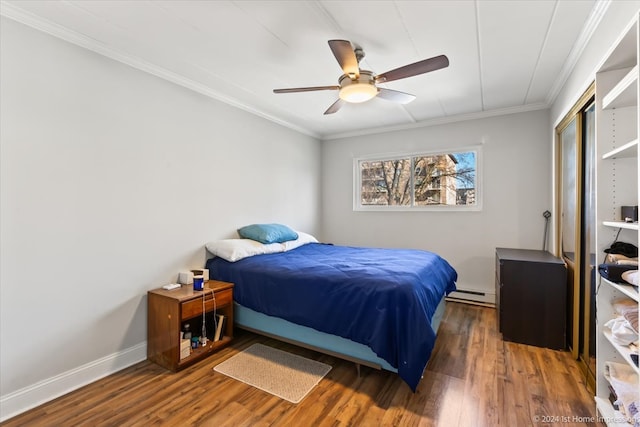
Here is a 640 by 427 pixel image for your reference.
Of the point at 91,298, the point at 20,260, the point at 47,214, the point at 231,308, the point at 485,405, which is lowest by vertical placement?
the point at 485,405

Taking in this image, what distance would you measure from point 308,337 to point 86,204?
1.92 meters

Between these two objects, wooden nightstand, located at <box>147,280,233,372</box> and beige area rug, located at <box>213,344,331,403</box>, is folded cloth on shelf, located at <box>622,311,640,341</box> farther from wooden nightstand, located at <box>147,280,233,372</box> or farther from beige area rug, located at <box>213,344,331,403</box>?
wooden nightstand, located at <box>147,280,233,372</box>

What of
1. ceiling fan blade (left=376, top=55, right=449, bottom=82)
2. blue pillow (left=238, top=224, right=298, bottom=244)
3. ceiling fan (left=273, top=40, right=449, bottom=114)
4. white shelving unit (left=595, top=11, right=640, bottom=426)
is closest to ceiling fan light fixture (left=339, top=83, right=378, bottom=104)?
ceiling fan (left=273, top=40, right=449, bottom=114)

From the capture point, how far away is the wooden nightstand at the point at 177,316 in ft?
7.39

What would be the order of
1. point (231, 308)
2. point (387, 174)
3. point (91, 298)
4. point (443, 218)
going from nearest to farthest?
point (91, 298) < point (231, 308) < point (443, 218) < point (387, 174)

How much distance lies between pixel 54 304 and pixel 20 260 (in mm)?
357

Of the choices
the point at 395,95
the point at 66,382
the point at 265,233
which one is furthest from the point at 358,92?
the point at 66,382

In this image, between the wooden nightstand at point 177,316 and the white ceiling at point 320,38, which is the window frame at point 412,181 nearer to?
the white ceiling at point 320,38

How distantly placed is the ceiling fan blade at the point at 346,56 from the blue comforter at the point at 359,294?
148 centimetres

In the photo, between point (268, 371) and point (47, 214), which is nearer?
point (47, 214)

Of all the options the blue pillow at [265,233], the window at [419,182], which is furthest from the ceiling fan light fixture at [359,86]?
the window at [419,182]

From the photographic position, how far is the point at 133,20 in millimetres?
1931

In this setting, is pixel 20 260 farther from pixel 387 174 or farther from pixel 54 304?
pixel 387 174

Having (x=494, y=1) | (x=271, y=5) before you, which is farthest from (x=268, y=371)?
(x=494, y=1)
